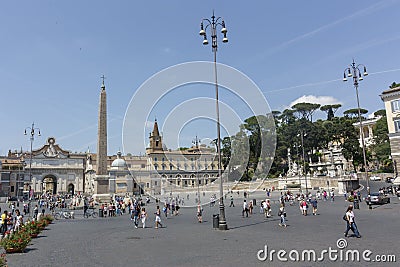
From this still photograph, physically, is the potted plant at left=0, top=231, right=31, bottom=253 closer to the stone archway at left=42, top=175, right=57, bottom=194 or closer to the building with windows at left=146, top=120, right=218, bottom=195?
the building with windows at left=146, top=120, right=218, bottom=195

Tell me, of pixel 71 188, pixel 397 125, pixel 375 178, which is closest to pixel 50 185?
pixel 71 188

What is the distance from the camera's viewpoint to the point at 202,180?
3177 inches

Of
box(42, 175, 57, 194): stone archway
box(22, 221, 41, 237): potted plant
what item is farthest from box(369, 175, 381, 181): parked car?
box(42, 175, 57, 194): stone archway

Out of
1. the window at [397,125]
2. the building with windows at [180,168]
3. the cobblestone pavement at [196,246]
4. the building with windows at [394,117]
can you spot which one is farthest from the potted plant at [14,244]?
the building with windows at [180,168]

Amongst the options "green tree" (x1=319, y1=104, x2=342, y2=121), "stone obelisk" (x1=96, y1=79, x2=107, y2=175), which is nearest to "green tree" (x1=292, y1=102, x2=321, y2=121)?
"green tree" (x1=319, y1=104, x2=342, y2=121)

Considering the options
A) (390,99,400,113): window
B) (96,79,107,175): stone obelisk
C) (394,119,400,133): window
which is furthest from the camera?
(394,119,400,133): window

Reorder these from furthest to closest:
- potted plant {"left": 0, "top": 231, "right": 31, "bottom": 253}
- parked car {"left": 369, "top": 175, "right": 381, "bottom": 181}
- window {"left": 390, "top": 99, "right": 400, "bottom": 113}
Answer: parked car {"left": 369, "top": 175, "right": 381, "bottom": 181} < window {"left": 390, "top": 99, "right": 400, "bottom": 113} < potted plant {"left": 0, "top": 231, "right": 31, "bottom": 253}

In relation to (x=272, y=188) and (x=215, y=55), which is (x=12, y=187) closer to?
(x=272, y=188)

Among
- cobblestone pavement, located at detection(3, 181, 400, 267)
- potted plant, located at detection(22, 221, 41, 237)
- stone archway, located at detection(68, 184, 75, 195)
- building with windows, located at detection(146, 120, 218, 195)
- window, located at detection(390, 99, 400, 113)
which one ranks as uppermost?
window, located at detection(390, 99, 400, 113)

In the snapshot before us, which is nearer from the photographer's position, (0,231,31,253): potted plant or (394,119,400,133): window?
(0,231,31,253): potted plant

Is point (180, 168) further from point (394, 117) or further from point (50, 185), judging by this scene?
point (394, 117)

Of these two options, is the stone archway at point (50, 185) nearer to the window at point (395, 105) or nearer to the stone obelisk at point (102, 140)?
the stone obelisk at point (102, 140)

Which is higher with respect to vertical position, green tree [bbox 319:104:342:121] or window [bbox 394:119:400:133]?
green tree [bbox 319:104:342:121]

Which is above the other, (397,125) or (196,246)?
(397,125)
